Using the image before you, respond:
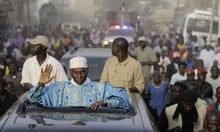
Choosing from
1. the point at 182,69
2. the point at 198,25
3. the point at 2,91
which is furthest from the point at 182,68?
the point at 198,25

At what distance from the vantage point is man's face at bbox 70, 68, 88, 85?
624cm

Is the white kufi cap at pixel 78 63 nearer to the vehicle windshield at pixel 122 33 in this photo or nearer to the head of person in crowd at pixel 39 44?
the head of person in crowd at pixel 39 44

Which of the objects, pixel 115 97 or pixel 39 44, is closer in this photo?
pixel 115 97

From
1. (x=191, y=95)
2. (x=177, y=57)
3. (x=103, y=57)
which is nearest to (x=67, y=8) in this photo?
(x=177, y=57)

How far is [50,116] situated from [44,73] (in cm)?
109

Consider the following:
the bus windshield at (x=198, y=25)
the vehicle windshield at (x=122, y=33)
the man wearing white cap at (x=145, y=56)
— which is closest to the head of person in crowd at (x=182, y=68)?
the man wearing white cap at (x=145, y=56)

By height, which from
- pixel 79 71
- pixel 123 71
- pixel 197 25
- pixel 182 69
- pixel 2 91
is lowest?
pixel 197 25

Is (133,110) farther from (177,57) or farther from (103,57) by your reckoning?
(177,57)

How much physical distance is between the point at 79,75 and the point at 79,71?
70mm

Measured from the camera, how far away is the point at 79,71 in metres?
6.34

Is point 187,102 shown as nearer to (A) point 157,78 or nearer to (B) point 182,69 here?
(A) point 157,78

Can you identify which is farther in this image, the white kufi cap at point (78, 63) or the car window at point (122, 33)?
the car window at point (122, 33)

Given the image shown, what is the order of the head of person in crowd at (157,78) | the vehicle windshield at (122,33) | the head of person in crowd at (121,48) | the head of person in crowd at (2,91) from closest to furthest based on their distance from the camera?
the head of person in crowd at (121,48) → the head of person in crowd at (2,91) → the head of person in crowd at (157,78) → the vehicle windshield at (122,33)

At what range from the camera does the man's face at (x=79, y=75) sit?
624 centimetres
